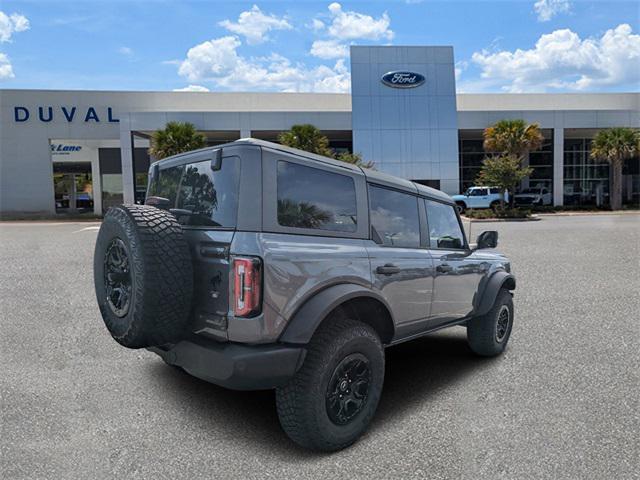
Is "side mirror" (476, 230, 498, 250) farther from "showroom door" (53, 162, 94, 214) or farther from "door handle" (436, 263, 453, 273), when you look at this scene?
"showroom door" (53, 162, 94, 214)

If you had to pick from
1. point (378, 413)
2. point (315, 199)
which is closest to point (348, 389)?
point (378, 413)

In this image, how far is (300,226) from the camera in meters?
3.03

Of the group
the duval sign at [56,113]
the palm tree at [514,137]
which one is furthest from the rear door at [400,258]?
the duval sign at [56,113]

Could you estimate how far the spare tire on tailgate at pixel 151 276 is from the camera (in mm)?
2783

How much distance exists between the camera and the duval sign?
34781mm

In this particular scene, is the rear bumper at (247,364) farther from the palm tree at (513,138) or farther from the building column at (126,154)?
the building column at (126,154)

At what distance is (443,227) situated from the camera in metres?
4.40

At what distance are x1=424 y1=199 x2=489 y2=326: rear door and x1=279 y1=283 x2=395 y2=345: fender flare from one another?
1317mm

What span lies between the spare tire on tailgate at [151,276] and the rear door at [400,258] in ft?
4.37

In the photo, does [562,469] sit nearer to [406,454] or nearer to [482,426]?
[482,426]

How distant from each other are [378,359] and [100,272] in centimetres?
210

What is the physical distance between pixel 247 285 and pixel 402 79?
34214mm

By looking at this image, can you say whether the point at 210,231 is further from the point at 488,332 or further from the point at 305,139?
the point at 305,139

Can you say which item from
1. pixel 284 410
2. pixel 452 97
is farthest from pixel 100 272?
pixel 452 97
